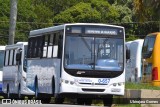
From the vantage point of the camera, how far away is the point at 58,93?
22.0 metres

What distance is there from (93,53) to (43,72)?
3.51 metres

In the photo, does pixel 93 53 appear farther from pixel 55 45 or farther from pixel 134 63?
pixel 134 63

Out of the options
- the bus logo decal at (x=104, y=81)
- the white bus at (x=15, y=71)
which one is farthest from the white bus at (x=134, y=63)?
the bus logo decal at (x=104, y=81)

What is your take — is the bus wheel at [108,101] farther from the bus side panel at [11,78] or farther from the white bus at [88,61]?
the bus side panel at [11,78]

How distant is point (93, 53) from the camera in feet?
71.4

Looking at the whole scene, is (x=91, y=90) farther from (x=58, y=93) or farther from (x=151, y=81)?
(x=151, y=81)

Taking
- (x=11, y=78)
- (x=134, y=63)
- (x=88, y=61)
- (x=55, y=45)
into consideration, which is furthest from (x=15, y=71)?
(x=88, y=61)

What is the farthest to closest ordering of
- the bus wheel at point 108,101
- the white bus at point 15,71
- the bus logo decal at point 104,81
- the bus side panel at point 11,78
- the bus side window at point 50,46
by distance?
the bus side panel at point 11,78 < the white bus at point 15,71 < the bus side window at point 50,46 < the bus wheel at point 108,101 < the bus logo decal at point 104,81

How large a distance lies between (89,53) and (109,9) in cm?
5413

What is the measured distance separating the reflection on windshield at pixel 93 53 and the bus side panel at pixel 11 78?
30.5 ft

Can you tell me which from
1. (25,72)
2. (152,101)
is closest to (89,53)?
(152,101)

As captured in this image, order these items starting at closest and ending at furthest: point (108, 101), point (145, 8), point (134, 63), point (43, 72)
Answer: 1. point (108, 101)
2. point (43, 72)
3. point (145, 8)
4. point (134, 63)

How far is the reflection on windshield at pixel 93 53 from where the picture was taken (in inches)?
852

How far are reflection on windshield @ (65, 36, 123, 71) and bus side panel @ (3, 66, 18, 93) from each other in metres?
9.30
